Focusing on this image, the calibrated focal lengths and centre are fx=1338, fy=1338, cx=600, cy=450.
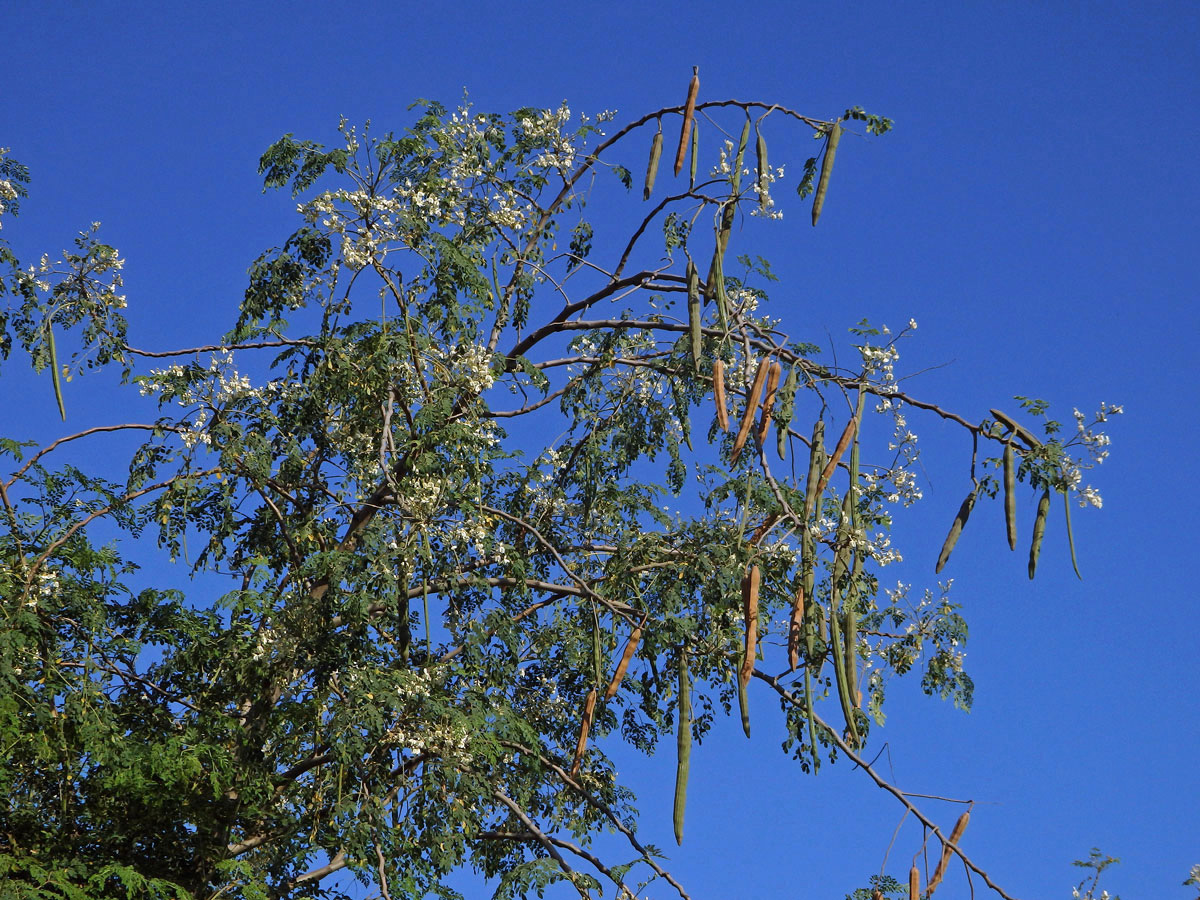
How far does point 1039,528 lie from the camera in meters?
5.54

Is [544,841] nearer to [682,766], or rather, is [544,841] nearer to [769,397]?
[682,766]

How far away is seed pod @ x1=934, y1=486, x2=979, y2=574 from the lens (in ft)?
18.1

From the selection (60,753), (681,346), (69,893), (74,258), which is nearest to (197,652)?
(60,753)

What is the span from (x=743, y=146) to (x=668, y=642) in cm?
253

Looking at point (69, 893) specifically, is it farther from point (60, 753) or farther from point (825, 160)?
point (825, 160)

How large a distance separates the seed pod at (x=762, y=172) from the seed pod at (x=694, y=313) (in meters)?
0.53

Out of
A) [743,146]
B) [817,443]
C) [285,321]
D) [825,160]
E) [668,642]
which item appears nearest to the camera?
[817,443]

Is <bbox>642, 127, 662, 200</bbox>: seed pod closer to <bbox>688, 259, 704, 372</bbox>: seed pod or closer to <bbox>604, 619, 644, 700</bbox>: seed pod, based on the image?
<bbox>688, 259, 704, 372</bbox>: seed pod

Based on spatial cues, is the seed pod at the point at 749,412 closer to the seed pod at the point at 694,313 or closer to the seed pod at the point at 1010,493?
the seed pod at the point at 694,313

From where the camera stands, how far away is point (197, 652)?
748 cm

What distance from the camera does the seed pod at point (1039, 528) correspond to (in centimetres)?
543

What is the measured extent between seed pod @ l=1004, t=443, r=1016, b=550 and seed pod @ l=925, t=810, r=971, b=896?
1.22 m

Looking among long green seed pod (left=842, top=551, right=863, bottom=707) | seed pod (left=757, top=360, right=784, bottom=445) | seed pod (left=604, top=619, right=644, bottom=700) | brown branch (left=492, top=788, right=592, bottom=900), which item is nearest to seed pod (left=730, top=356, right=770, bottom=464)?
seed pod (left=757, top=360, right=784, bottom=445)

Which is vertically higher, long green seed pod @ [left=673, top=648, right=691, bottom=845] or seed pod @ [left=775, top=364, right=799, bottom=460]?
seed pod @ [left=775, top=364, right=799, bottom=460]
